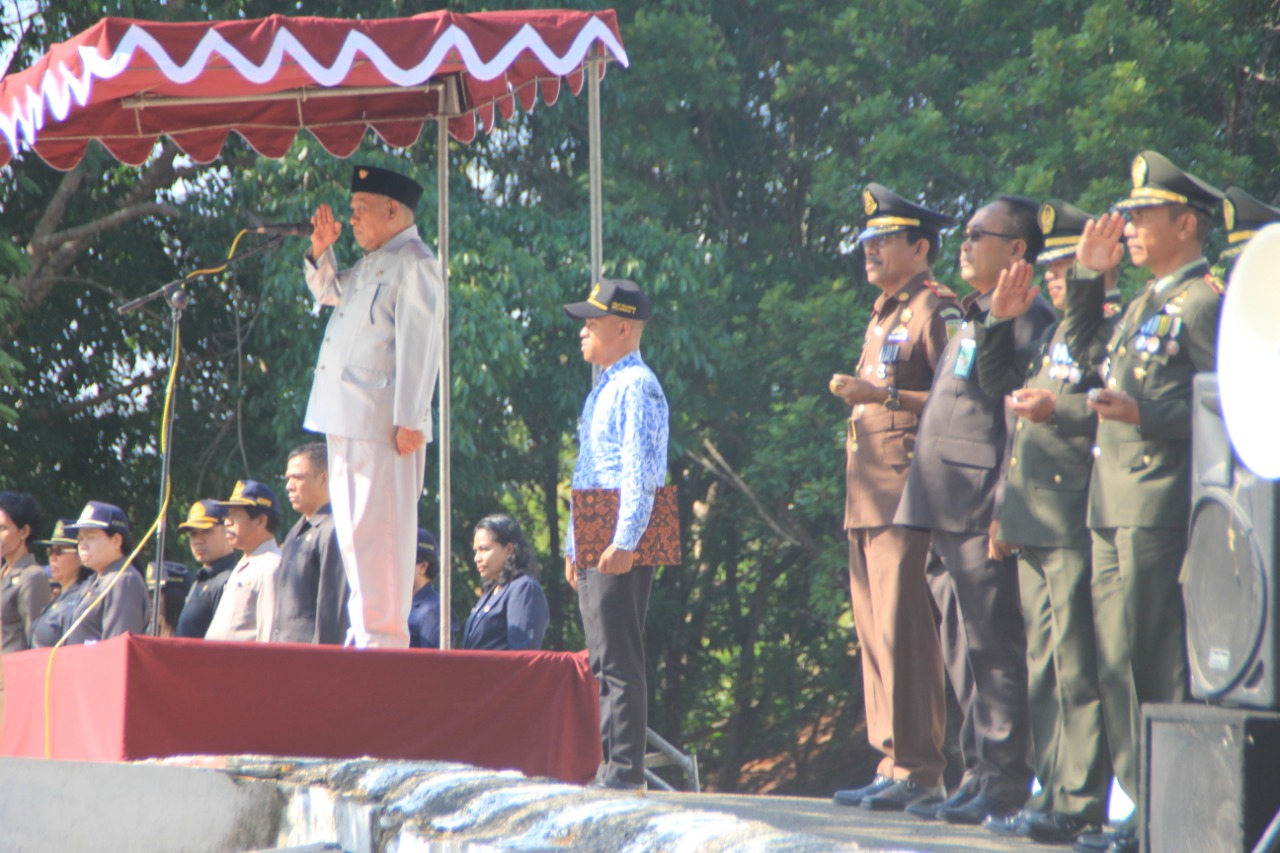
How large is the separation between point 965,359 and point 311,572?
2623mm

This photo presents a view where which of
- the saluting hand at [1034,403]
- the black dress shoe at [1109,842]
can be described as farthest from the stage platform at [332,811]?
the saluting hand at [1034,403]

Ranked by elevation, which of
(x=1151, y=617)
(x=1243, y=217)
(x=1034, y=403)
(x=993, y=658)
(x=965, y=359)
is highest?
(x=1243, y=217)

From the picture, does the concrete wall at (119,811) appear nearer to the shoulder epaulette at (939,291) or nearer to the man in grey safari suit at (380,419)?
the man in grey safari suit at (380,419)

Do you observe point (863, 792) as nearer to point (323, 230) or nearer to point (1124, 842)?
point (1124, 842)

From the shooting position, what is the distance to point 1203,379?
312cm

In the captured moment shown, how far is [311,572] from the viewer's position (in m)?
5.89

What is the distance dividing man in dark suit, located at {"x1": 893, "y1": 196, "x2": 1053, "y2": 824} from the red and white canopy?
4.43 feet

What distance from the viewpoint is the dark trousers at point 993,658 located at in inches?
169

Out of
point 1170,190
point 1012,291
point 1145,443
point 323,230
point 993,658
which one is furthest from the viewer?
point 323,230

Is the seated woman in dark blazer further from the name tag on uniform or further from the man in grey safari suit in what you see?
the name tag on uniform

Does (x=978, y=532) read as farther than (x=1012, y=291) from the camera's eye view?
Yes

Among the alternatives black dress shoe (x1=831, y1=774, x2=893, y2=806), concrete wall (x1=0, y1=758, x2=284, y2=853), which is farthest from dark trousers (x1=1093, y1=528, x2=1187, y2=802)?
concrete wall (x1=0, y1=758, x2=284, y2=853)

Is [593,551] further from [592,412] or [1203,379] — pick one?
[1203,379]

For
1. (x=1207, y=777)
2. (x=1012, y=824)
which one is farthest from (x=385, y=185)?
(x=1207, y=777)
